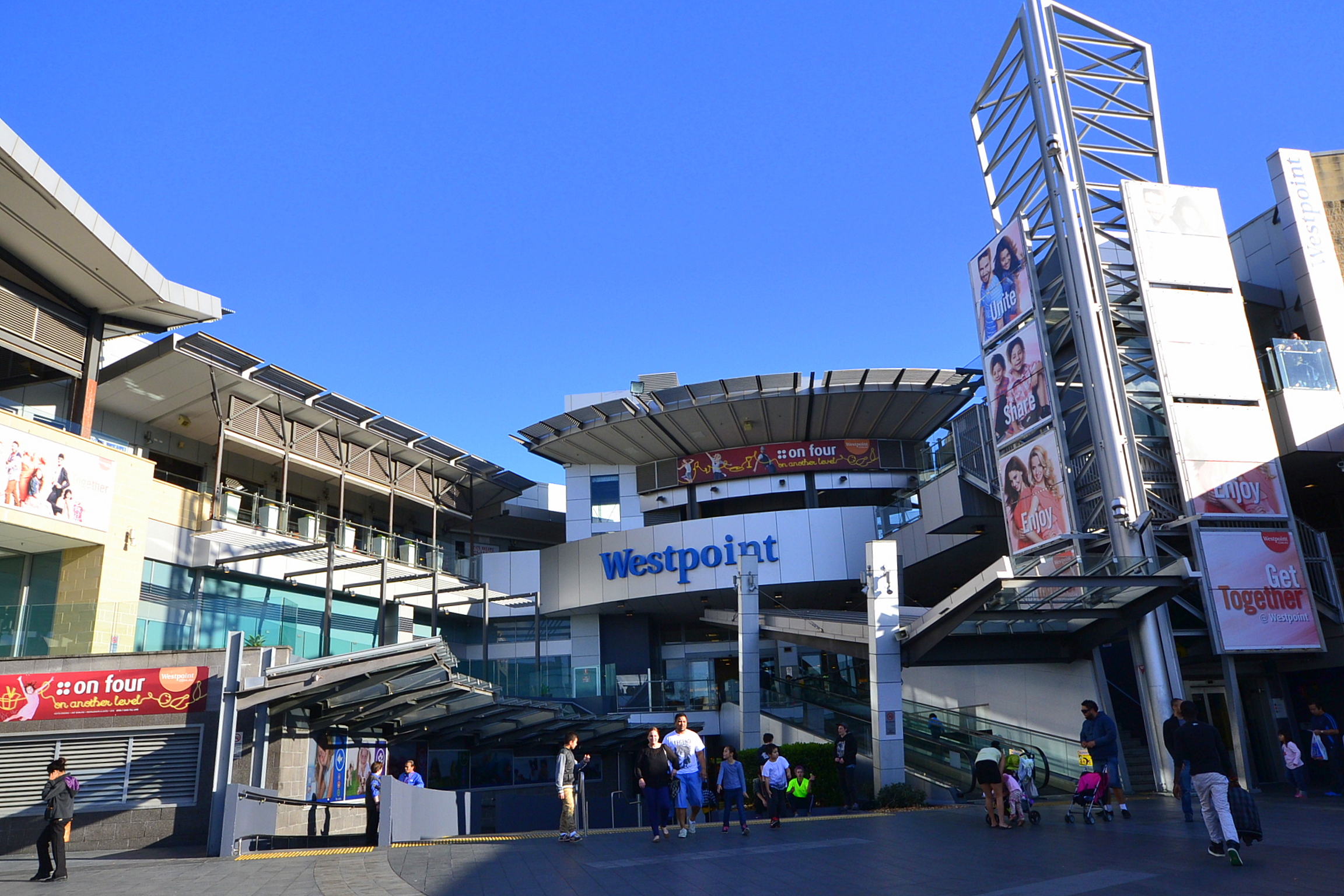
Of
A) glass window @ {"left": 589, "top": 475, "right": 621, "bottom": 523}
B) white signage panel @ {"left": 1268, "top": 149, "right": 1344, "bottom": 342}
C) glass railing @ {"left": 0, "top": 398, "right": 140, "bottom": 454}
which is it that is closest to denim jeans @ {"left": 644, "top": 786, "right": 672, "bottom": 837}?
glass railing @ {"left": 0, "top": 398, "right": 140, "bottom": 454}

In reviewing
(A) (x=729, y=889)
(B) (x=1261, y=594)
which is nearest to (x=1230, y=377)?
(B) (x=1261, y=594)

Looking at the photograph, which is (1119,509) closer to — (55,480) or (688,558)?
→ (688,558)

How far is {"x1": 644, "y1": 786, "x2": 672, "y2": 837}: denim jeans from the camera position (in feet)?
36.4

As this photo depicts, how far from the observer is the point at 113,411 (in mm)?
24438

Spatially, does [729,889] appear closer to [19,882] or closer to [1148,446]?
[19,882]

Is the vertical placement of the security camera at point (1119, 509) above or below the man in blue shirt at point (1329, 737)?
above

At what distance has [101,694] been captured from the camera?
14.6 metres

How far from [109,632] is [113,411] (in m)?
11.2

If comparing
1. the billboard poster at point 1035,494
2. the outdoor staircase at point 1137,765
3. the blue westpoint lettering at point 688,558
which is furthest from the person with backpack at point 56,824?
the blue westpoint lettering at point 688,558

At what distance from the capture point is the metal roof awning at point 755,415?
30562 mm

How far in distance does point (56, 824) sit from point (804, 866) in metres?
7.92

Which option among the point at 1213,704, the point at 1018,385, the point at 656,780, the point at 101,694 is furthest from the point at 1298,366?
the point at 101,694

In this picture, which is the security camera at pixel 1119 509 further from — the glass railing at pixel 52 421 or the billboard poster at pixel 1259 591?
the glass railing at pixel 52 421

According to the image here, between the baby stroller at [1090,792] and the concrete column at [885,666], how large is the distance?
15.7ft
